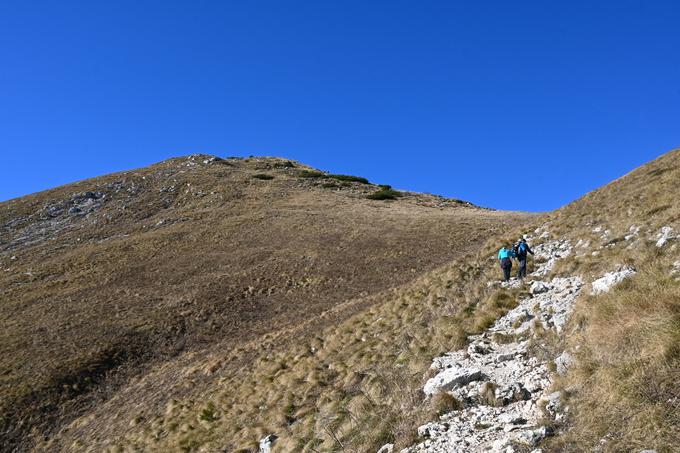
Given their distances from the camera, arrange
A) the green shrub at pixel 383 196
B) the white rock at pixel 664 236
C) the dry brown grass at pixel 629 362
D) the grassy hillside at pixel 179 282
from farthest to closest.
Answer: the green shrub at pixel 383 196 < the grassy hillside at pixel 179 282 < the white rock at pixel 664 236 < the dry brown grass at pixel 629 362

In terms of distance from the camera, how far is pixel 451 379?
28.3 feet

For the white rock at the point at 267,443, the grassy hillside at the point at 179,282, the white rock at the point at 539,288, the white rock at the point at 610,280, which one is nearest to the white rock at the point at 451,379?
the white rock at the point at 610,280

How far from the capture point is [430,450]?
6.93 metres

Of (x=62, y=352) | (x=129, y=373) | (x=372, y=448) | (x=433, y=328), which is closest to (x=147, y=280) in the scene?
(x=62, y=352)

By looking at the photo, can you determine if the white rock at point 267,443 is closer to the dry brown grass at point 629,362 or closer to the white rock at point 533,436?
the white rock at point 533,436

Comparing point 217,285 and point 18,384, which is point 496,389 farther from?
point 217,285

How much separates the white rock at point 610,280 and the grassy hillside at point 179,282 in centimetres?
720

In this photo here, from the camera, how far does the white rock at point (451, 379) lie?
27.9ft

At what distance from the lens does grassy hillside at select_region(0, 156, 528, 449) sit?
17734 mm

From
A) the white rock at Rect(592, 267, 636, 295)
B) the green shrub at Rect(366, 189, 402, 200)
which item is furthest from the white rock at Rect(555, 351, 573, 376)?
the green shrub at Rect(366, 189, 402, 200)

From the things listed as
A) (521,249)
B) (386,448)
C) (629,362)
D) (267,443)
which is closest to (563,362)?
(629,362)

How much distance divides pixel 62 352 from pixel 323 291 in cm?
1388

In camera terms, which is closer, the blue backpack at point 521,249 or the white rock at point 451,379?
the white rock at point 451,379

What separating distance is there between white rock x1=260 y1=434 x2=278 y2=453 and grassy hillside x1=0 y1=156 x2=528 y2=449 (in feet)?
1.75
